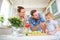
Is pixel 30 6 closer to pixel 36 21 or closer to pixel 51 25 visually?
pixel 36 21

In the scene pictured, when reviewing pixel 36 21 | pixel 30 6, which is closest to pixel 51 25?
pixel 36 21

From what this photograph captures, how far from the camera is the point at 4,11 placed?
1027 mm

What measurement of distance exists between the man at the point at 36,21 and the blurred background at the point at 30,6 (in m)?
0.05

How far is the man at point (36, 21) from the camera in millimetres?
990

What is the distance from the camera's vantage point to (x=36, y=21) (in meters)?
1.03

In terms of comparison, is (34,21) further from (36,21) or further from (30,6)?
(30,6)

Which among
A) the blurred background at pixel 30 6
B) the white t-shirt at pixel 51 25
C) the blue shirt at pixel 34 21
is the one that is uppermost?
the blurred background at pixel 30 6

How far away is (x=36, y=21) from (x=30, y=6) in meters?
0.18

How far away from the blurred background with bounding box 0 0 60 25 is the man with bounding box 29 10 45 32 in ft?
0.16

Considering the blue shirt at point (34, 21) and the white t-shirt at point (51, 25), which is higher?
the blue shirt at point (34, 21)

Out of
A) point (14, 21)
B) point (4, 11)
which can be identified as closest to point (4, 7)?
point (4, 11)

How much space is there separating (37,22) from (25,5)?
0.79 feet

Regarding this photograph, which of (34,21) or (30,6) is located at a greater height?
(30,6)

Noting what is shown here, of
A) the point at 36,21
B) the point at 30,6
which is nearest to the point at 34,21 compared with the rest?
the point at 36,21
